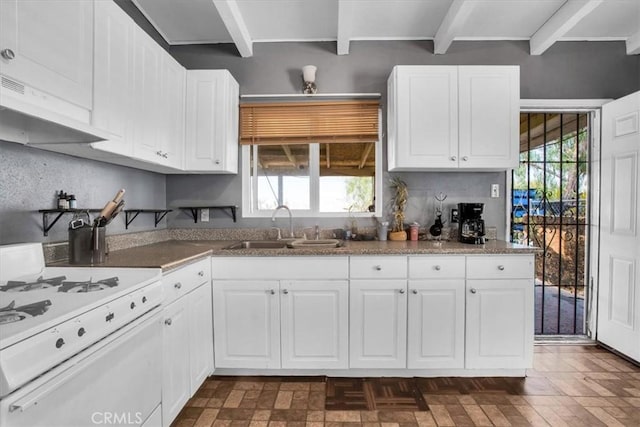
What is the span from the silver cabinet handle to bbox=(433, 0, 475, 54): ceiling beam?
2.37 meters

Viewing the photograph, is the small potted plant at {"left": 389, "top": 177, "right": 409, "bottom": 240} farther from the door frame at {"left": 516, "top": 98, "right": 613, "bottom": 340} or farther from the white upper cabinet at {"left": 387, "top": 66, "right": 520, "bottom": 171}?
the door frame at {"left": 516, "top": 98, "right": 613, "bottom": 340}

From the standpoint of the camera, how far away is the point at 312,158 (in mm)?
2928

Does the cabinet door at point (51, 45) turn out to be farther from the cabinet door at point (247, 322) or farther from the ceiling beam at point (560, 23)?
the ceiling beam at point (560, 23)

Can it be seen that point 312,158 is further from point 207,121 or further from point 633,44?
point 633,44

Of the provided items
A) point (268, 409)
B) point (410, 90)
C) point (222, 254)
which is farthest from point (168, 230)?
point (410, 90)

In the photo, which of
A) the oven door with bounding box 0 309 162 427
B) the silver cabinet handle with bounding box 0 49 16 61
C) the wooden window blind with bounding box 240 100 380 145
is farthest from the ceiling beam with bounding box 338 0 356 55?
the oven door with bounding box 0 309 162 427

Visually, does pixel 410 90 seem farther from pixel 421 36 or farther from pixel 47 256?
A: pixel 47 256

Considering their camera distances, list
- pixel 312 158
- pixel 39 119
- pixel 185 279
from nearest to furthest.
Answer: pixel 39 119
pixel 185 279
pixel 312 158

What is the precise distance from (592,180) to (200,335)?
3298mm

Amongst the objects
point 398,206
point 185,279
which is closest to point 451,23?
point 398,206

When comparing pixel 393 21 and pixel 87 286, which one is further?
pixel 393 21

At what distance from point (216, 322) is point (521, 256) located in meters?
2.06

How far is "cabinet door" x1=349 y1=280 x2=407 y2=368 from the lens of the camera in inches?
86.6

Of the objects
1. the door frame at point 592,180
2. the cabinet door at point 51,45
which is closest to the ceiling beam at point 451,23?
the door frame at point 592,180
